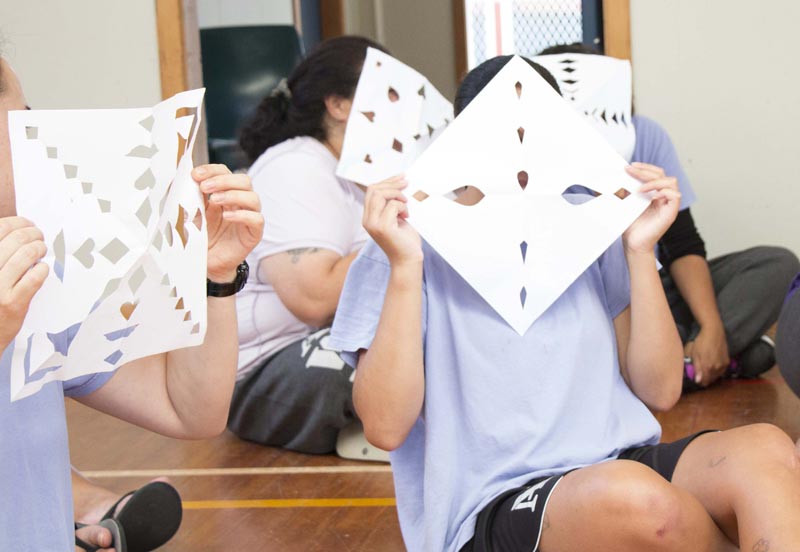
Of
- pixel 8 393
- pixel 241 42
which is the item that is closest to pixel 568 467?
pixel 8 393

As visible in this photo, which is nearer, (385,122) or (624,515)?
(624,515)

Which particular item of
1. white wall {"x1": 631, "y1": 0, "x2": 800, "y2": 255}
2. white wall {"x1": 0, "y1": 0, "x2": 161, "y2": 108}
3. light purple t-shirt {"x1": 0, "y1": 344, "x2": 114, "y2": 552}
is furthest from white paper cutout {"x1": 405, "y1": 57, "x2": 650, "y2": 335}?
white wall {"x1": 0, "y1": 0, "x2": 161, "y2": 108}

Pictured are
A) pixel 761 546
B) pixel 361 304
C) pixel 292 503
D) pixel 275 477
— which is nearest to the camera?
pixel 761 546

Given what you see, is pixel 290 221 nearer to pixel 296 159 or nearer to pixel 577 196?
pixel 296 159

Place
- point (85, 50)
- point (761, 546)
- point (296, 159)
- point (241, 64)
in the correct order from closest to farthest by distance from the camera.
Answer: point (761, 546) → point (296, 159) → point (85, 50) → point (241, 64)

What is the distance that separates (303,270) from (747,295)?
1310 millimetres

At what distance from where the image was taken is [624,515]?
1.29 m

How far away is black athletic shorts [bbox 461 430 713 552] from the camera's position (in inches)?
54.2

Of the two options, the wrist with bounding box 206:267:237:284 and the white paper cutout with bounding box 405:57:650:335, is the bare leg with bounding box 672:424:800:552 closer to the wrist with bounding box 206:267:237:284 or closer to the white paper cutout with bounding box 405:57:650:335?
the white paper cutout with bounding box 405:57:650:335

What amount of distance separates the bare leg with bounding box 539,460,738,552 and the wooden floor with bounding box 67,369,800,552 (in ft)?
2.11

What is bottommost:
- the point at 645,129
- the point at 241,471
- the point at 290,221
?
the point at 241,471

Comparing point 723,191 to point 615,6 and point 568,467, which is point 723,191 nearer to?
point 615,6

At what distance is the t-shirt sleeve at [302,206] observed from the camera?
2.61 m

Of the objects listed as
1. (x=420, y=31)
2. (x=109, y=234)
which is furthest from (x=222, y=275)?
(x=420, y=31)
